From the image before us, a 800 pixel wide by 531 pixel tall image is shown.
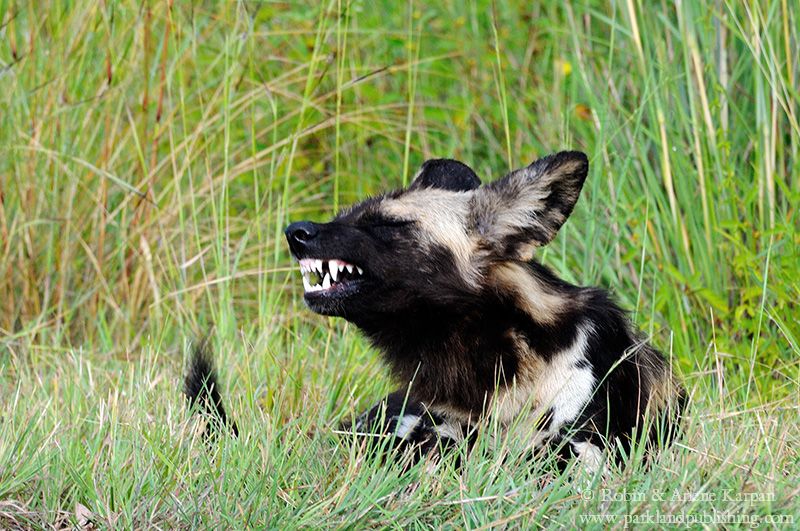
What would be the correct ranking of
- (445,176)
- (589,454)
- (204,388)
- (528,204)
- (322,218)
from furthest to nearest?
(322,218) → (445,176) → (204,388) → (528,204) → (589,454)

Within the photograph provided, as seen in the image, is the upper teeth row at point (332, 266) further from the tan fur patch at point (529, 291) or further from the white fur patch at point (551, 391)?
the white fur patch at point (551, 391)

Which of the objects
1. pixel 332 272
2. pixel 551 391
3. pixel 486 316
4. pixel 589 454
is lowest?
pixel 589 454

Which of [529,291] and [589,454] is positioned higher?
[529,291]

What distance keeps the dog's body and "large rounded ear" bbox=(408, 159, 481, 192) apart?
30 cm

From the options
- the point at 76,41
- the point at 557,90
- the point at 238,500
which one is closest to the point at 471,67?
the point at 557,90

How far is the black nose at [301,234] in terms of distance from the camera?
3301 mm

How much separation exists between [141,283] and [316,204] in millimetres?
1174

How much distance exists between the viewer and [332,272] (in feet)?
11.1

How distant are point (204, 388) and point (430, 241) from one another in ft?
2.64

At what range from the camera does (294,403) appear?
380 centimetres

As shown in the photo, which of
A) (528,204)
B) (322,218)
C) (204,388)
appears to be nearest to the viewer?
(528,204)

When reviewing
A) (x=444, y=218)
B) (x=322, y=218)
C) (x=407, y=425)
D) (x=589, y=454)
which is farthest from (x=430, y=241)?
(x=322, y=218)

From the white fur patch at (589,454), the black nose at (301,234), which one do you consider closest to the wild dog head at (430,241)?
the black nose at (301,234)

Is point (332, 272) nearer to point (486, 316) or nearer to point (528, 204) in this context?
point (486, 316)
